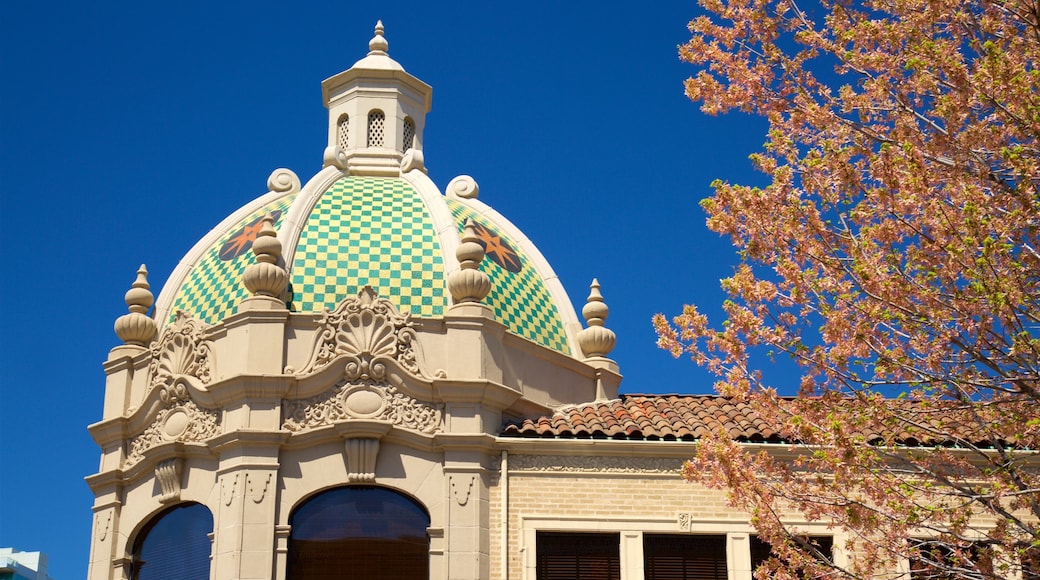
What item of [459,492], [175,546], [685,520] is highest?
[459,492]

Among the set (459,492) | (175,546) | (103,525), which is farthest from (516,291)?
(103,525)

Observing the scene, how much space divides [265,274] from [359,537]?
4.51 meters

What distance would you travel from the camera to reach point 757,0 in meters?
15.9

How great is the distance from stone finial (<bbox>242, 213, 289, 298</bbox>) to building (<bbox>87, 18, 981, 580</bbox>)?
33mm

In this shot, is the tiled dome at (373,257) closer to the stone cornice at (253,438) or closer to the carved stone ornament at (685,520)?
the stone cornice at (253,438)

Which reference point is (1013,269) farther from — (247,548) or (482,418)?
(247,548)

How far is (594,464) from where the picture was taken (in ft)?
71.5

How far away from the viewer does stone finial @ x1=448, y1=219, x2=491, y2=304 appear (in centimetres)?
2256

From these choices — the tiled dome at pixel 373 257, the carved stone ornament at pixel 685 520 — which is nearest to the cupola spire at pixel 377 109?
the tiled dome at pixel 373 257

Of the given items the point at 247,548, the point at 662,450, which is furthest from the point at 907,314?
the point at 247,548

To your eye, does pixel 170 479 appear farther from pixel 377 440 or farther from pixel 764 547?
pixel 764 547

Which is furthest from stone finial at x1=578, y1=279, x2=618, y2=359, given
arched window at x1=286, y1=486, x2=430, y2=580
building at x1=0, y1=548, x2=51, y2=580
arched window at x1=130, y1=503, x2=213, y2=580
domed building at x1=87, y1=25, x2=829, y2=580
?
building at x1=0, y1=548, x2=51, y2=580

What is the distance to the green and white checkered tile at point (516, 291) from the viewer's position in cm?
2419

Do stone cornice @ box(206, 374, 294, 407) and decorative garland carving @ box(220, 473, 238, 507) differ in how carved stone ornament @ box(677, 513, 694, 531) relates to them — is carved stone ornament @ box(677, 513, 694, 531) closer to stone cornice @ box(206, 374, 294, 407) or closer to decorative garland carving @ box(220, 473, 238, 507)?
stone cornice @ box(206, 374, 294, 407)
